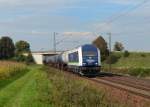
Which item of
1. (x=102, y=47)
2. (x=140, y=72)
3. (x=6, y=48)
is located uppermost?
(x=6, y=48)

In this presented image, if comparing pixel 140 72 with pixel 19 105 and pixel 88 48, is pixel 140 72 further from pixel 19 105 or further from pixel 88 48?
pixel 19 105

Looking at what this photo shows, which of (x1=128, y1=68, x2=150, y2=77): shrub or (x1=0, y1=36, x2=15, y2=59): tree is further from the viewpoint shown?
(x1=0, y1=36, x2=15, y2=59): tree

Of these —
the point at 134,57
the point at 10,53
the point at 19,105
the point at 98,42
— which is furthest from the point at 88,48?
the point at 10,53

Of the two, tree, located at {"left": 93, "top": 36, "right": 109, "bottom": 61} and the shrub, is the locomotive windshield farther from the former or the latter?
tree, located at {"left": 93, "top": 36, "right": 109, "bottom": 61}

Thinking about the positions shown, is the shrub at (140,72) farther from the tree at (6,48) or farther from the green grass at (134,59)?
the tree at (6,48)

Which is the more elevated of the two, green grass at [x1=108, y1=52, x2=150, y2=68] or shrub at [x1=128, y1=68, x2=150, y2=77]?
green grass at [x1=108, y1=52, x2=150, y2=68]

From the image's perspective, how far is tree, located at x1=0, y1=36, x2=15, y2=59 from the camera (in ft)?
568

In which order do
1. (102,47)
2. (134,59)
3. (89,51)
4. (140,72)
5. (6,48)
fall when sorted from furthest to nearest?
(6,48), (134,59), (102,47), (140,72), (89,51)

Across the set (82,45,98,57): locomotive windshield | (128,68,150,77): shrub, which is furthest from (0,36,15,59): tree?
(82,45,98,57): locomotive windshield

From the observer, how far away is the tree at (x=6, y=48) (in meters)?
173

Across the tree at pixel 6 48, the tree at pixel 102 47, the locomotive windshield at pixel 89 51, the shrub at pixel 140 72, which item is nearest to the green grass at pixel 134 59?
the tree at pixel 102 47

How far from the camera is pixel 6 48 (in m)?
177

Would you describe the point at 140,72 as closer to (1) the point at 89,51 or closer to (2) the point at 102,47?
(1) the point at 89,51

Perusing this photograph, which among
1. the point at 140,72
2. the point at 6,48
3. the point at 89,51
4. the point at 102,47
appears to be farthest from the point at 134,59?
the point at 89,51
